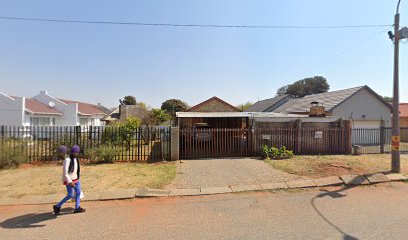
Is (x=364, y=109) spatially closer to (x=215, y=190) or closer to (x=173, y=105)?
(x=215, y=190)

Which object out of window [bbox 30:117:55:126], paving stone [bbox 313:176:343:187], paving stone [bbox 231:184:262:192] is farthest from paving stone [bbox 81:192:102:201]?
window [bbox 30:117:55:126]

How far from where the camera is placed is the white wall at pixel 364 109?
20.5 meters

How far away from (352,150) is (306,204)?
952cm

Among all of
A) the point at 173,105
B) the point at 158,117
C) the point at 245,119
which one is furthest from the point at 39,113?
the point at 173,105

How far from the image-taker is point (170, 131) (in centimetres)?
1066

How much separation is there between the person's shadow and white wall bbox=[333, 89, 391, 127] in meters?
21.0

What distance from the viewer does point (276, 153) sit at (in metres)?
11.4

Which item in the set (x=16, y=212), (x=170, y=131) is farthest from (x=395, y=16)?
(x=16, y=212)

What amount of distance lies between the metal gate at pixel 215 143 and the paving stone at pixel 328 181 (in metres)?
4.64

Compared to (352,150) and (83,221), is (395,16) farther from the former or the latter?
(83,221)

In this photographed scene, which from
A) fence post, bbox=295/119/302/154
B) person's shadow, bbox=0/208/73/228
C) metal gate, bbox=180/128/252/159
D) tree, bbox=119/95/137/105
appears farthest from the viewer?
tree, bbox=119/95/137/105

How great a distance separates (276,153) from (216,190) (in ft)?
18.4

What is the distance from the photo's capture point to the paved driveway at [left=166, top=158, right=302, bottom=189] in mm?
7441

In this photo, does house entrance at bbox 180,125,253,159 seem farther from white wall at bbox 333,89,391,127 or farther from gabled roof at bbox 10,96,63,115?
gabled roof at bbox 10,96,63,115
